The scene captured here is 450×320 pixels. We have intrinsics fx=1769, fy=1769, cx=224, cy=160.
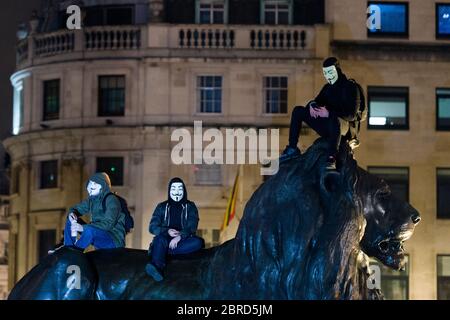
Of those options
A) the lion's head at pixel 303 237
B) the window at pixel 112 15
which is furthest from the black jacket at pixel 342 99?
the window at pixel 112 15

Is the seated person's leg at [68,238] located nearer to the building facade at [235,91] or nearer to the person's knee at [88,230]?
the person's knee at [88,230]

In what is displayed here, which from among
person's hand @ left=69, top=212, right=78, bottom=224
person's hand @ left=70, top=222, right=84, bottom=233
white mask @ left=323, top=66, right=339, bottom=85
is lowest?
person's hand @ left=70, top=222, right=84, bottom=233

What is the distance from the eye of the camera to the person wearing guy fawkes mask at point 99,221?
19.4 meters

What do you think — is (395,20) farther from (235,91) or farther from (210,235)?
(210,235)

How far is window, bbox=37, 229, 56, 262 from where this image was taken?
73.2m

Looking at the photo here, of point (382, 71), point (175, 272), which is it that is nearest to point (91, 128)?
point (382, 71)

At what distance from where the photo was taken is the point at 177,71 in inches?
2830

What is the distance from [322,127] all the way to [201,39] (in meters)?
53.7

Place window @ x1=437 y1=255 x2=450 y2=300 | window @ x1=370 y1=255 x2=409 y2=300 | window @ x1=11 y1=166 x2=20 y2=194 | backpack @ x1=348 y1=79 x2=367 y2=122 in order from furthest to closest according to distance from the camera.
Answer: window @ x1=11 y1=166 x2=20 y2=194
window @ x1=437 y1=255 x2=450 y2=300
window @ x1=370 y1=255 x2=409 y2=300
backpack @ x1=348 y1=79 x2=367 y2=122

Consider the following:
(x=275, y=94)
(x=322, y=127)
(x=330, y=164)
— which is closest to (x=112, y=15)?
(x=275, y=94)

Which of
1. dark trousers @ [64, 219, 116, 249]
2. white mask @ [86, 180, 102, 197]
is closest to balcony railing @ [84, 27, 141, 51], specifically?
white mask @ [86, 180, 102, 197]

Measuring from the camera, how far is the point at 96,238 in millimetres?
19438

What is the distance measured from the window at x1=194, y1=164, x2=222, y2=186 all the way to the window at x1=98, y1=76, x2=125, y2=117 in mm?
4298

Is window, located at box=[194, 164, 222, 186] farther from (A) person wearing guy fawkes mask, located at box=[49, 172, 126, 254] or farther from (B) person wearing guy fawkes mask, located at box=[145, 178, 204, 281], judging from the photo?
(B) person wearing guy fawkes mask, located at box=[145, 178, 204, 281]
